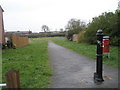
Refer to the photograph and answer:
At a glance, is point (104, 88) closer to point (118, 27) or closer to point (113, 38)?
point (118, 27)

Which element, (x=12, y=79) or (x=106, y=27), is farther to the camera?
(x=106, y=27)

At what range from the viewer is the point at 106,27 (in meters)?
17.6

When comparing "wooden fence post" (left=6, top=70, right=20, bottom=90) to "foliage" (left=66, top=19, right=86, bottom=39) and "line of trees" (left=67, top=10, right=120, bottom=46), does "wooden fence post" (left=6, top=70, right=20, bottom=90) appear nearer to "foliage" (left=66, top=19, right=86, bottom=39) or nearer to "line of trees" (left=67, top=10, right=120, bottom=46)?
"line of trees" (left=67, top=10, right=120, bottom=46)

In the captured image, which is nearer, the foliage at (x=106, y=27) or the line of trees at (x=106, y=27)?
the line of trees at (x=106, y=27)

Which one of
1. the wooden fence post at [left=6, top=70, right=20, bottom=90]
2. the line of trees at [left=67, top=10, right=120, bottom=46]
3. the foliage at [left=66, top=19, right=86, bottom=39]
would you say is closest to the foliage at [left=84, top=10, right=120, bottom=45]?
the line of trees at [left=67, top=10, right=120, bottom=46]

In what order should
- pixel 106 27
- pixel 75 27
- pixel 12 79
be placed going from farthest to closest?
1. pixel 75 27
2. pixel 106 27
3. pixel 12 79

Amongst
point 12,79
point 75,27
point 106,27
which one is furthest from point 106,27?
point 75,27

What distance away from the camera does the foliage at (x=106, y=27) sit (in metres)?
15.5

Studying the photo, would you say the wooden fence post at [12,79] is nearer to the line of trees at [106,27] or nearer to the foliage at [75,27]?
the line of trees at [106,27]

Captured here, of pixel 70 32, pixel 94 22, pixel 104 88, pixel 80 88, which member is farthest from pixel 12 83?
pixel 70 32

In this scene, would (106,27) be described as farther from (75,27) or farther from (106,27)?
(75,27)

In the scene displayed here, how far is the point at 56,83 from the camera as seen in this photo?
15.4 ft

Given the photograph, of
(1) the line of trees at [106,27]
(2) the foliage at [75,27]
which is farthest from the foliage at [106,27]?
(2) the foliage at [75,27]

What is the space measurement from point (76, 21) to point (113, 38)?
89.3ft
